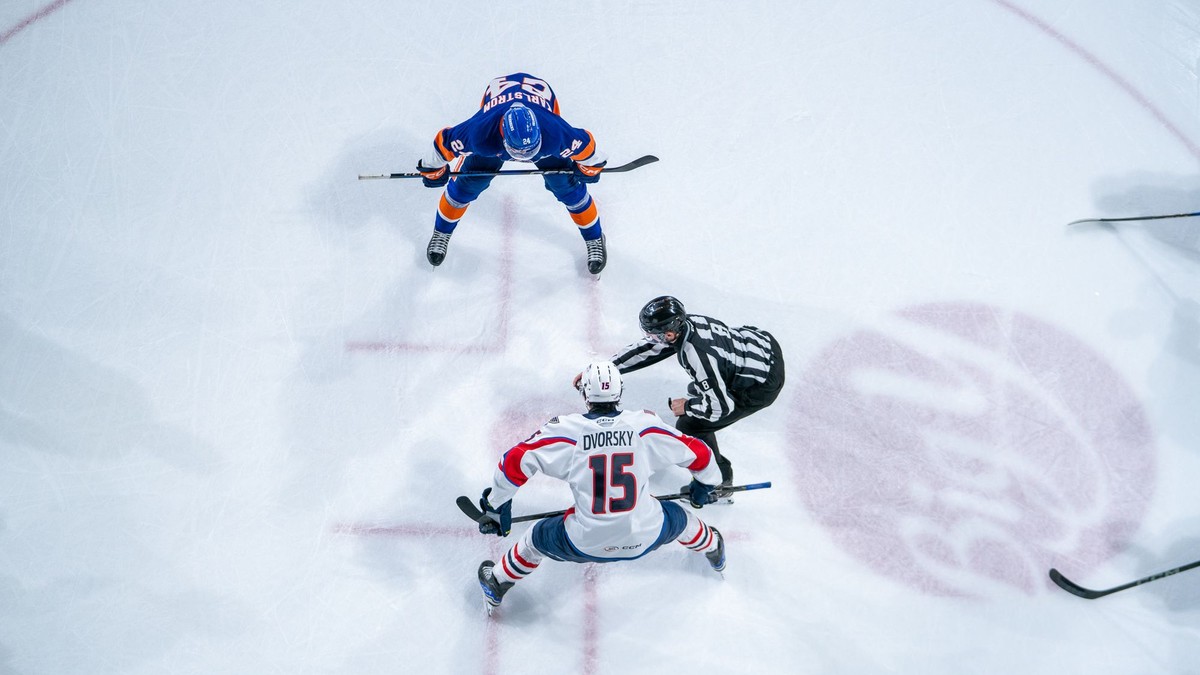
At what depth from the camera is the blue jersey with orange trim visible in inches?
141

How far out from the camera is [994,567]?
376 cm

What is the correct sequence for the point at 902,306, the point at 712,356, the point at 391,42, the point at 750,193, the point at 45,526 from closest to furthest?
the point at 712,356 → the point at 45,526 → the point at 902,306 → the point at 750,193 → the point at 391,42

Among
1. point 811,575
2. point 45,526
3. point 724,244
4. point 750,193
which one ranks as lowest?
point 811,575

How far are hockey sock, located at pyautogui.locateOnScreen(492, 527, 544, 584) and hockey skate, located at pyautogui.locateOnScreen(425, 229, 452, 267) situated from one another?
165 centimetres

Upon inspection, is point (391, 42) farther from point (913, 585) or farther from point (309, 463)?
point (913, 585)

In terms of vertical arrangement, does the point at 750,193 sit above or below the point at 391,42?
below

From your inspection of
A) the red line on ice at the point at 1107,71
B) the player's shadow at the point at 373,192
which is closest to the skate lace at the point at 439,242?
the player's shadow at the point at 373,192

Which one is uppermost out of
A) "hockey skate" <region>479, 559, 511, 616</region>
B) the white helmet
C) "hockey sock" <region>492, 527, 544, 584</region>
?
the white helmet

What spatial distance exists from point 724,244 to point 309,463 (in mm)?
2398

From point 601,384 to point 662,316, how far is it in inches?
17.9

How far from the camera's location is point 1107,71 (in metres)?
5.22

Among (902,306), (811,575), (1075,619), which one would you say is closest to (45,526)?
(811,575)

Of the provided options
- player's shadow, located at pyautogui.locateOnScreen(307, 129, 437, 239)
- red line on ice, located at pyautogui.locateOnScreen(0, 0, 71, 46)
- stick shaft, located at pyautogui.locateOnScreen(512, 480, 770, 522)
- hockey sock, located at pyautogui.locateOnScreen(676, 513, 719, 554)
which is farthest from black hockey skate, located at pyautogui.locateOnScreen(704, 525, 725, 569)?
red line on ice, located at pyautogui.locateOnScreen(0, 0, 71, 46)

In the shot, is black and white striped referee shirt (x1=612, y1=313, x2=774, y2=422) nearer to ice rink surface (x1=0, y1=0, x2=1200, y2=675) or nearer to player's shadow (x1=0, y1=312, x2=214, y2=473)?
ice rink surface (x1=0, y1=0, x2=1200, y2=675)
